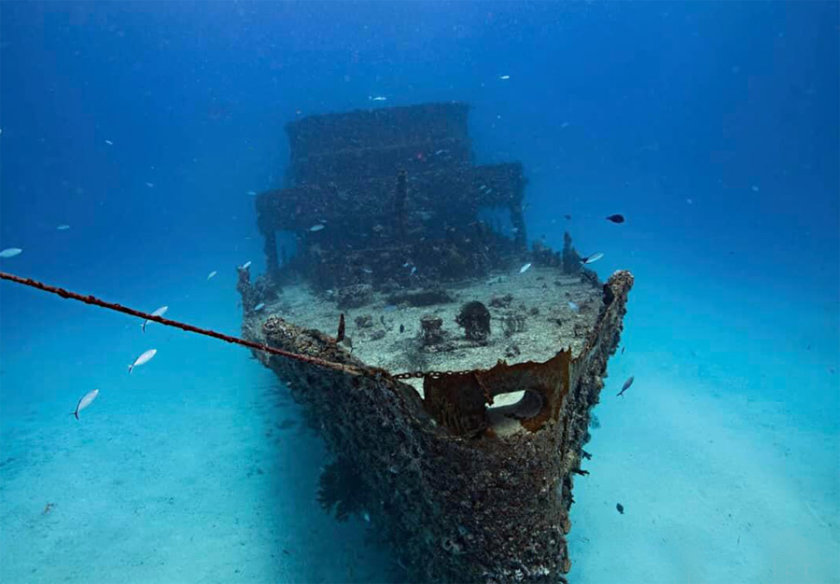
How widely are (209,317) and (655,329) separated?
2143cm

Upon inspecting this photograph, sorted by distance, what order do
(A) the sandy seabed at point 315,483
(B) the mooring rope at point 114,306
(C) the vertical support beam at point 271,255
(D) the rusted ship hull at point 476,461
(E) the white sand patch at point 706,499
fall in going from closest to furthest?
1. (B) the mooring rope at point 114,306
2. (D) the rusted ship hull at point 476,461
3. (E) the white sand patch at point 706,499
4. (A) the sandy seabed at point 315,483
5. (C) the vertical support beam at point 271,255

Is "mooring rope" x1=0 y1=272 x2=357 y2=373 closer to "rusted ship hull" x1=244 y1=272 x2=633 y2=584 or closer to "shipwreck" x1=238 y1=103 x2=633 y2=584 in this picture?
"shipwreck" x1=238 y1=103 x2=633 y2=584

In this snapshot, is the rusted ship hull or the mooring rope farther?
A: the rusted ship hull

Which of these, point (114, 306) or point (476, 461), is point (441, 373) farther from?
point (114, 306)

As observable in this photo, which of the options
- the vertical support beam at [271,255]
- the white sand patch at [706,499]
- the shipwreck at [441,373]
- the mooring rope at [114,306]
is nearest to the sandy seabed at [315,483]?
the white sand patch at [706,499]

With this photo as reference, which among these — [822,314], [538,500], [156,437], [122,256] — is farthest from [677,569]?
[122,256]

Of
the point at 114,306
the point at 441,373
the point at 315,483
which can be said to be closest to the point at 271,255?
the point at 315,483

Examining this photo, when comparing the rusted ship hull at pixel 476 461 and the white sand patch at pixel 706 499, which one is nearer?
the rusted ship hull at pixel 476 461

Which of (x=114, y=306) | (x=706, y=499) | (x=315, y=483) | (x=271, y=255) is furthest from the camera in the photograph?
(x=271, y=255)

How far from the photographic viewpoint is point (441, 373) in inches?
170

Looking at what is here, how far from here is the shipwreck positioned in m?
4.37

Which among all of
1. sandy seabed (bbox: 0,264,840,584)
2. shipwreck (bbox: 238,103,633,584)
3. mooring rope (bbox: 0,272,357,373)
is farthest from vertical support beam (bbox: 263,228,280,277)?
mooring rope (bbox: 0,272,357,373)

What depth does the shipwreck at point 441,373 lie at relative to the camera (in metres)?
4.37

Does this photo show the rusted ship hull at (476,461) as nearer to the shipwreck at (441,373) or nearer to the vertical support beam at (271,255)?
the shipwreck at (441,373)
